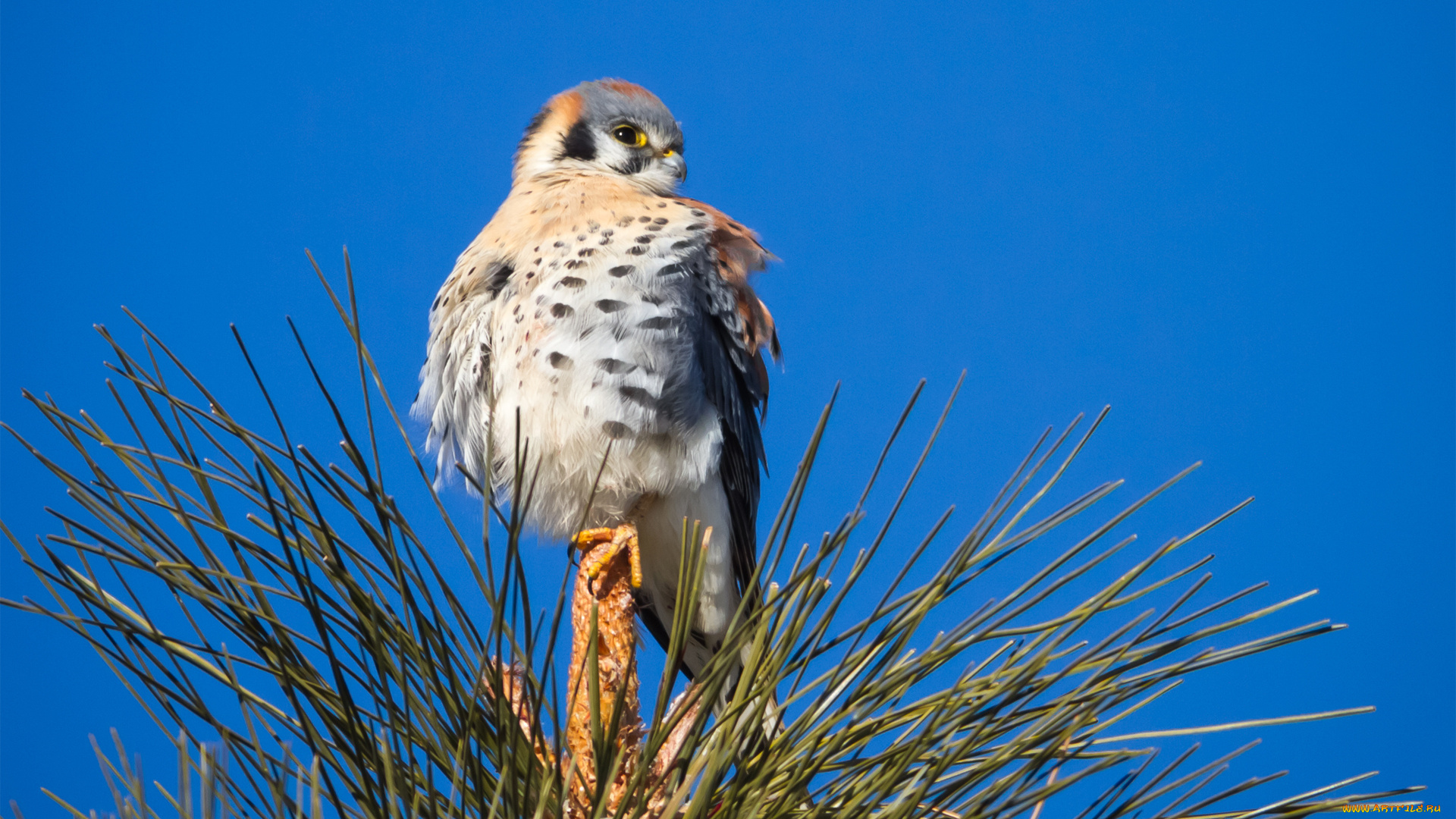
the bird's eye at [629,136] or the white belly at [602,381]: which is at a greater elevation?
the bird's eye at [629,136]

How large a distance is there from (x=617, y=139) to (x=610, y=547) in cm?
106

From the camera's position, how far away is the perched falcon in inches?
67.6

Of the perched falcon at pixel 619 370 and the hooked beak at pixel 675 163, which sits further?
the hooked beak at pixel 675 163

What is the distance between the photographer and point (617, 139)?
7.47 ft

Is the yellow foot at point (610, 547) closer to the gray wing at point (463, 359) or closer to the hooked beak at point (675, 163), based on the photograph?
the gray wing at point (463, 359)

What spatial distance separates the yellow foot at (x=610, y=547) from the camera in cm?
150

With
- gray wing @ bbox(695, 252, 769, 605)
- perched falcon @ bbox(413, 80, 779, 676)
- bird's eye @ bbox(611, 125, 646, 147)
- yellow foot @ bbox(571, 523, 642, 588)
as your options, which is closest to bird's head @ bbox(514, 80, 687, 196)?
bird's eye @ bbox(611, 125, 646, 147)

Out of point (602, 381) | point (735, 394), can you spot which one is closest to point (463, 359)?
point (602, 381)

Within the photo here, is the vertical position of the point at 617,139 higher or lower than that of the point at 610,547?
higher

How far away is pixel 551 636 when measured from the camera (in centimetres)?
87

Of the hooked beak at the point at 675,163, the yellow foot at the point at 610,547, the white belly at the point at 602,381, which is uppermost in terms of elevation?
the hooked beak at the point at 675,163

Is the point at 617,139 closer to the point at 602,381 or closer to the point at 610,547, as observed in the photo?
the point at 602,381

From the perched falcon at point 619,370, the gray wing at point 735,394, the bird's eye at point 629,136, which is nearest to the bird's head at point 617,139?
the bird's eye at point 629,136

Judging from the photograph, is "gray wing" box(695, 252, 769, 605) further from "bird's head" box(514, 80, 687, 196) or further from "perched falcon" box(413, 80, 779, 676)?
"bird's head" box(514, 80, 687, 196)
